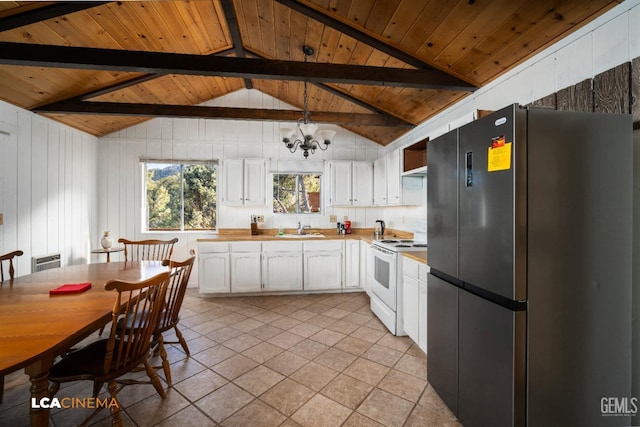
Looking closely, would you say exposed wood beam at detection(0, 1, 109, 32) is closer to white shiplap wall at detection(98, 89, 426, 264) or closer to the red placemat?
the red placemat

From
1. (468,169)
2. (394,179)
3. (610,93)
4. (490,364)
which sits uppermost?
(610,93)

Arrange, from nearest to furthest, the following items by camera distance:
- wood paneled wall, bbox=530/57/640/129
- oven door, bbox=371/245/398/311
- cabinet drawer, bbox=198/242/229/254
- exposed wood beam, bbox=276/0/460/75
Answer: wood paneled wall, bbox=530/57/640/129
exposed wood beam, bbox=276/0/460/75
oven door, bbox=371/245/398/311
cabinet drawer, bbox=198/242/229/254

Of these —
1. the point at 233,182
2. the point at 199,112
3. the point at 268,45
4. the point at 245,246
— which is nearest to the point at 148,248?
the point at 245,246

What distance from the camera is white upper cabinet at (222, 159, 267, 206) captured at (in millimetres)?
4422

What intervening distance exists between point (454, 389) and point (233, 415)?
1.42 metres

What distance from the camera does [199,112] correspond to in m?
3.58

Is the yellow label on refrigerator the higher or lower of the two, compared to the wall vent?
higher

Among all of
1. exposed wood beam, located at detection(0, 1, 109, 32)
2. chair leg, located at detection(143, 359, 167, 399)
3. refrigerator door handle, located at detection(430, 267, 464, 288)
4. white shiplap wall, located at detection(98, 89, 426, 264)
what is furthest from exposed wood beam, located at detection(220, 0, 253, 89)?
chair leg, located at detection(143, 359, 167, 399)

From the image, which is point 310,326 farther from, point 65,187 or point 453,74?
point 65,187

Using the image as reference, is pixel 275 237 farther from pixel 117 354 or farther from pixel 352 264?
pixel 117 354

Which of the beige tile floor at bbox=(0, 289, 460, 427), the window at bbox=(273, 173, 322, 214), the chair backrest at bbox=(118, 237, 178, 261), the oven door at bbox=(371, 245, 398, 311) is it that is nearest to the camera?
the beige tile floor at bbox=(0, 289, 460, 427)

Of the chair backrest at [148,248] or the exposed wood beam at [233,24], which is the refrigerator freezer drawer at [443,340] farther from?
the exposed wood beam at [233,24]

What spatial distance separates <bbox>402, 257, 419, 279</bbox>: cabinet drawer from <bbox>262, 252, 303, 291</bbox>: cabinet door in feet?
6.03

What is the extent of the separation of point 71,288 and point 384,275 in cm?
277
